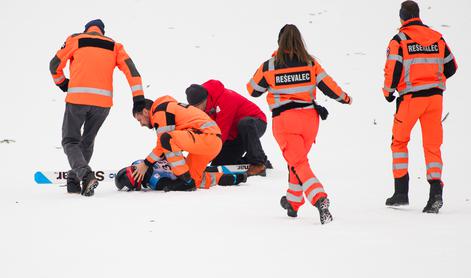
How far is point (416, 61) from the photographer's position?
5.57 metres

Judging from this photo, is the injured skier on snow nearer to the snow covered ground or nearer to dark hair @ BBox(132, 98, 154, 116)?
the snow covered ground

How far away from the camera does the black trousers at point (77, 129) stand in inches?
256

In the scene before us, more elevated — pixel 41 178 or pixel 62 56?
pixel 62 56

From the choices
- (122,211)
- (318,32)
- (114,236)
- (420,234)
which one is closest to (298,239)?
(420,234)

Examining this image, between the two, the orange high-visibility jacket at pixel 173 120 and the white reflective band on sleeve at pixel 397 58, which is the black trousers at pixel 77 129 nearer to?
the orange high-visibility jacket at pixel 173 120

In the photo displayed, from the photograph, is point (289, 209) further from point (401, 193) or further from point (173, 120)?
point (173, 120)

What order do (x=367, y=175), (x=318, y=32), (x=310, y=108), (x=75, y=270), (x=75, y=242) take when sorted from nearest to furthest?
(x=75, y=270), (x=75, y=242), (x=310, y=108), (x=367, y=175), (x=318, y=32)

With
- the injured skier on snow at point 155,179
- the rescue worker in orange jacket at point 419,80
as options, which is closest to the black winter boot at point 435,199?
the rescue worker in orange jacket at point 419,80

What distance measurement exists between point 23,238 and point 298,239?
5.64ft

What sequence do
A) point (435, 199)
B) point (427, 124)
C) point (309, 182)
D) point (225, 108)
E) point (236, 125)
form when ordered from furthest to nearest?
1. point (236, 125)
2. point (225, 108)
3. point (427, 124)
4. point (435, 199)
5. point (309, 182)

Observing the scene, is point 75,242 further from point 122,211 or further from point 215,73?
point 215,73

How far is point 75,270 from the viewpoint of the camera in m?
3.67

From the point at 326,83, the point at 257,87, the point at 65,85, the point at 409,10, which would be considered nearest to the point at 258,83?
the point at 257,87

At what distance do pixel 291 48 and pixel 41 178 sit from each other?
333 centimetres
